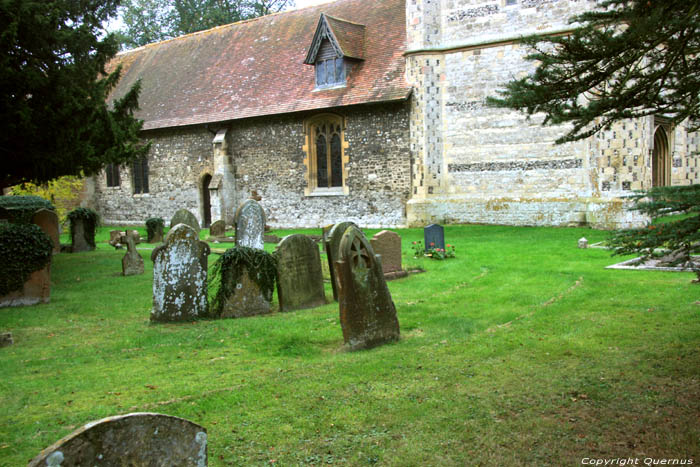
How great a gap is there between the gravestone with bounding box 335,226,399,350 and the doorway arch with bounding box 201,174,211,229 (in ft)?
66.2

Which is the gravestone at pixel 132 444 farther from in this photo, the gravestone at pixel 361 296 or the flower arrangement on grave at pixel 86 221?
the flower arrangement on grave at pixel 86 221

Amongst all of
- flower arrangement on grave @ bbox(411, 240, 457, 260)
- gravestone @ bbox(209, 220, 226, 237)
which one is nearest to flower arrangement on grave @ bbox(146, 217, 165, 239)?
gravestone @ bbox(209, 220, 226, 237)

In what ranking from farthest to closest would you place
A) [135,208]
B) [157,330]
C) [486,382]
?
1. [135,208]
2. [157,330]
3. [486,382]

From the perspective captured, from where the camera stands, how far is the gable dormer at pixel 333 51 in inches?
826

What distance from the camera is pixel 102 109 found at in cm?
1178

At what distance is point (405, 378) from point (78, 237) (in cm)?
1388

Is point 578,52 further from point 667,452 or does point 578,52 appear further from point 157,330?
point 157,330

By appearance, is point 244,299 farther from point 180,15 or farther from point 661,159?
point 180,15

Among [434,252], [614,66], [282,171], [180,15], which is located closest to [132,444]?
[614,66]

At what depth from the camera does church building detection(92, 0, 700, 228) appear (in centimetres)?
1773

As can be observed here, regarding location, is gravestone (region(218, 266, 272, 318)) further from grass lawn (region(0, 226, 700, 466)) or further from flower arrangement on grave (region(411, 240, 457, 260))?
flower arrangement on grave (region(411, 240, 457, 260))

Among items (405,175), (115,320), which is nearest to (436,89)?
(405,175)

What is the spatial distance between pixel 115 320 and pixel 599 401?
639 cm

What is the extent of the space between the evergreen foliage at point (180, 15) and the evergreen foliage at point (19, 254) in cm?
3122
